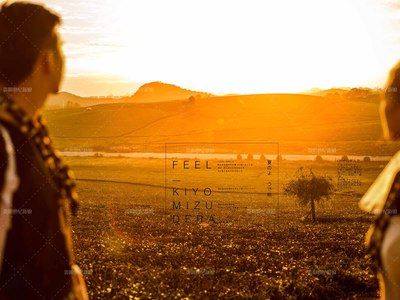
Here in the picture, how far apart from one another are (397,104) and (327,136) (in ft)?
413

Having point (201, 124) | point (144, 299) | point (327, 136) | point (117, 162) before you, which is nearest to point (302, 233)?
point (144, 299)

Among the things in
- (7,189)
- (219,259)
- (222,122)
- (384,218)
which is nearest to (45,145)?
(7,189)

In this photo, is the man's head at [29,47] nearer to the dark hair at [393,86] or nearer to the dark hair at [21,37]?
the dark hair at [21,37]

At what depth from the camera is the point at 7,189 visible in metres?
2.11

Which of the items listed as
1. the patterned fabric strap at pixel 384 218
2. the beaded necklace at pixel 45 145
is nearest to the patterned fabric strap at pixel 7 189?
the beaded necklace at pixel 45 145

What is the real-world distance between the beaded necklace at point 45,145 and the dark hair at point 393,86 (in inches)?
70.4

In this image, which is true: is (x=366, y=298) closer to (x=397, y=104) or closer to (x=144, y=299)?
(x=144, y=299)

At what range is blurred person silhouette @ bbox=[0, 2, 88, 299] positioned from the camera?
250 cm

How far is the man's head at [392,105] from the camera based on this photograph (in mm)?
2816

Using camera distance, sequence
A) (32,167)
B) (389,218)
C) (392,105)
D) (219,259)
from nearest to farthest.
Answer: (389,218)
(32,167)
(392,105)
(219,259)

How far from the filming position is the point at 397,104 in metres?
2.81

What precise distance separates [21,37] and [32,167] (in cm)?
72

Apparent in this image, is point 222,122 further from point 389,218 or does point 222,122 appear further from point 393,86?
point 389,218

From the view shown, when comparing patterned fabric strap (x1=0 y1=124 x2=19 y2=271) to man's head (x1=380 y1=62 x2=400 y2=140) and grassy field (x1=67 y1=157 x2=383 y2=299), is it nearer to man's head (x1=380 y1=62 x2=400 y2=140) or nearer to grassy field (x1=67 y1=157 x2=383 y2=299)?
man's head (x1=380 y1=62 x2=400 y2=140)
